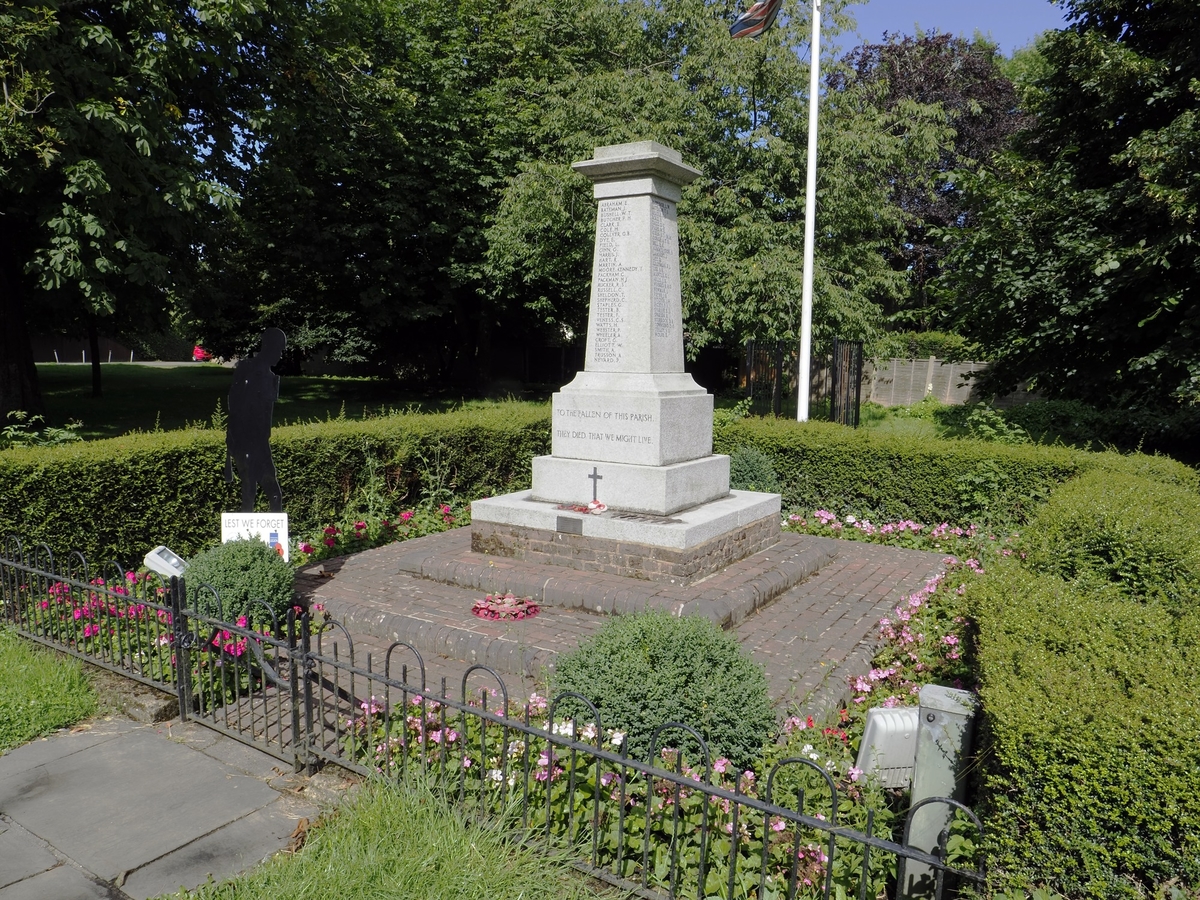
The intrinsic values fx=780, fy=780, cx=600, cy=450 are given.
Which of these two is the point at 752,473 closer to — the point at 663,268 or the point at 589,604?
the point at 663,268

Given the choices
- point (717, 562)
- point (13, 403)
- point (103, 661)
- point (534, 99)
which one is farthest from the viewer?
point (534, 99)

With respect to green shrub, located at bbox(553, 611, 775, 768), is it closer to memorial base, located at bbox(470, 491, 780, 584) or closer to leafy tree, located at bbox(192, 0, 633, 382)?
memorial base, located at bbox(470, 491, 780, 584)

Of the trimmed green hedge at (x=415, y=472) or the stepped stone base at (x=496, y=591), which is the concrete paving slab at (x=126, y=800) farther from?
the trimmed green hedge at (x=415, y=472)

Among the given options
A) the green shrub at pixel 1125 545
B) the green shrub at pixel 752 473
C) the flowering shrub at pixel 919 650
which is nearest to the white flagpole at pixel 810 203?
the green shrub at pixel 752 473

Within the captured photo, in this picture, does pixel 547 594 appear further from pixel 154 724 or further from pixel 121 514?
pixel 121 514

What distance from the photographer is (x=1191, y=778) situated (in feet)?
7.66

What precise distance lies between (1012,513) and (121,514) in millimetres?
9049

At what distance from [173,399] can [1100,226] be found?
22.6 metres

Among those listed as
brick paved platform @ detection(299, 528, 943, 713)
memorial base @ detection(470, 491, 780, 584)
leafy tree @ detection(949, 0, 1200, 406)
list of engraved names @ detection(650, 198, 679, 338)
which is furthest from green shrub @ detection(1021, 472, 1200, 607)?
leafy tree @ detection(949, 0, 1200, 406)

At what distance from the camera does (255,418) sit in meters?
6.68

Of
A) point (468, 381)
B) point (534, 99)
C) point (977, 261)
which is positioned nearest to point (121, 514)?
point (977, 261)

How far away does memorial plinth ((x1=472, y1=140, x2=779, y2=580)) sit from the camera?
720cm

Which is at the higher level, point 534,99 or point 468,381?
point 534,99

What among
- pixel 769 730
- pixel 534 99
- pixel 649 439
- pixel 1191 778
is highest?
pixel 534 99
